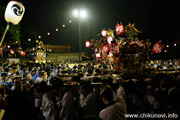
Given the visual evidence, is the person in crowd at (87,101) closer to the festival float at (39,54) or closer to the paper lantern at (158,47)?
the paper lantern at (158,47)

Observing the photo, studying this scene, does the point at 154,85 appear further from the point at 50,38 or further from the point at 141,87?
the point at 50,38

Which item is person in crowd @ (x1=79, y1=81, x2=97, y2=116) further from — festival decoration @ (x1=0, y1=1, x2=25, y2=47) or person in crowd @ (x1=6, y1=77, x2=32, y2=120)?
festival decoration @ (x1=0, y1=1, x2=25, y2=47)

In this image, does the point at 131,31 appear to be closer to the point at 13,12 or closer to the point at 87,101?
the point at 13,12

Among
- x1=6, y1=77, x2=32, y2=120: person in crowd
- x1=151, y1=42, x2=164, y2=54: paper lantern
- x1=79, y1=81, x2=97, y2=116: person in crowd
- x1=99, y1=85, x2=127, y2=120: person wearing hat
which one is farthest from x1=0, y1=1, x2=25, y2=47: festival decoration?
x1=151, y1=42, x2=164, y2=54: paper lantern

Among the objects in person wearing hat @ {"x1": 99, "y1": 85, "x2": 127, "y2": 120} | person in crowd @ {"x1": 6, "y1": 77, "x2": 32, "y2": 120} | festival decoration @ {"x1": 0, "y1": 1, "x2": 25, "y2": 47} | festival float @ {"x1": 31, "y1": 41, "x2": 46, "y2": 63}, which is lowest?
person in crowd @ {"x1": 6, "y1": 77, "x2": 32, "y2": 120}

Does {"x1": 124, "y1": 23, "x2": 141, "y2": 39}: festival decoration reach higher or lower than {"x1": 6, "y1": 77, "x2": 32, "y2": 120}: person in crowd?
higher

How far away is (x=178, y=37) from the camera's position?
2789cm

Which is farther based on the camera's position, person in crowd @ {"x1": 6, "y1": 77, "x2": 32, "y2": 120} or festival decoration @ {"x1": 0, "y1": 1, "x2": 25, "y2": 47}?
festival decoration @ {"x1": 0, "y1": 1, "x2": 25, "y2": 47}

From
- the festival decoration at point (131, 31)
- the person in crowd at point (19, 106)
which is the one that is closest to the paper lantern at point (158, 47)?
the festival decoration at point (131, 31)

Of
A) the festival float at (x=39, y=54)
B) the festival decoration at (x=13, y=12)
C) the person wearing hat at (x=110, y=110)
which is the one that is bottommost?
the person wearing hat at (x=110, y=110)

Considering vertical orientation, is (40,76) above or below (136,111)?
above

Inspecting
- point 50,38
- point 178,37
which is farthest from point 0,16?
point 178,37

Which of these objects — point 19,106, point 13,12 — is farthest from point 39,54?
point 19,106

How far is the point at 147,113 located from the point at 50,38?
29079mm
